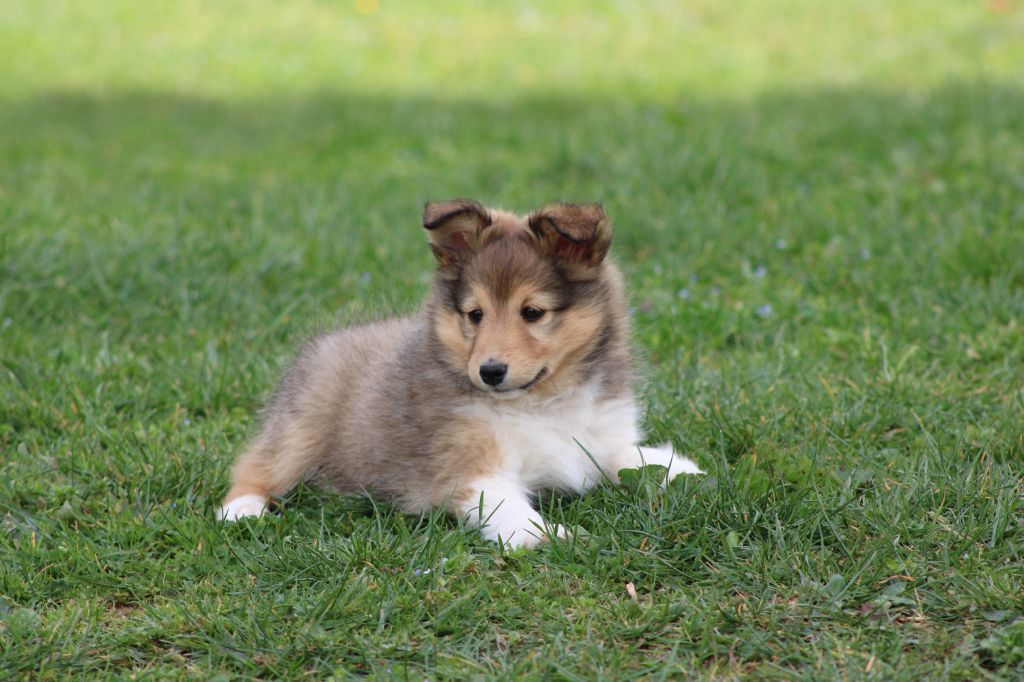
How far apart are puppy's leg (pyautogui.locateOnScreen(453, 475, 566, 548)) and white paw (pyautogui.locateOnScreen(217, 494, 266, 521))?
32.9 inches

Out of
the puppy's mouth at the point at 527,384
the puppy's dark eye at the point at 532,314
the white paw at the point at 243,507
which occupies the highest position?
the puppy's dark eye at the point at 532,314

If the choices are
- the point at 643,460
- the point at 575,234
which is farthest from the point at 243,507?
the point at 575,234

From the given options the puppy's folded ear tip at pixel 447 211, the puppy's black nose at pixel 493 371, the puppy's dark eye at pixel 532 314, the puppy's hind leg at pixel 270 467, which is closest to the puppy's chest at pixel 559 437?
the puppy's black nose at pixel 493 371

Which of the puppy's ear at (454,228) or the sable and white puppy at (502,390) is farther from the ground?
the puppy's ear at (454,228)

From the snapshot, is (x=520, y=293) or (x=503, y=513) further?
(x=520, y=293)

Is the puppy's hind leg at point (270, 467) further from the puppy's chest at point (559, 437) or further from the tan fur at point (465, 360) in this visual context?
the puppy's chest at point (559, 437)

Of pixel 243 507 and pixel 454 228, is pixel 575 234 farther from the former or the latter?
pixel 243 507

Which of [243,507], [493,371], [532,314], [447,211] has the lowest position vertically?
[243,507]

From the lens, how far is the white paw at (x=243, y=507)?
4746 mm

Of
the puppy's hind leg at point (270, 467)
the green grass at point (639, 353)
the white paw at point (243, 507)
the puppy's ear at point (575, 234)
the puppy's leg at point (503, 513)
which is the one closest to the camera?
the green grass at point (639, 353)

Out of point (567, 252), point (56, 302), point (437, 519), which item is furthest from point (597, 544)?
point (56, 302)

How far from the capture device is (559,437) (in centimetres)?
469

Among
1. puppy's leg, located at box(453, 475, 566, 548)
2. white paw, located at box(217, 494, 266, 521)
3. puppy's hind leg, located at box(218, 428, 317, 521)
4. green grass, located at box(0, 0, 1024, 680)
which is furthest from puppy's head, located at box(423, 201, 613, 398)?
white paw, located at box(217, 494, 266, 521)

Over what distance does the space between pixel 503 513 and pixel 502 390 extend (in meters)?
0.45
